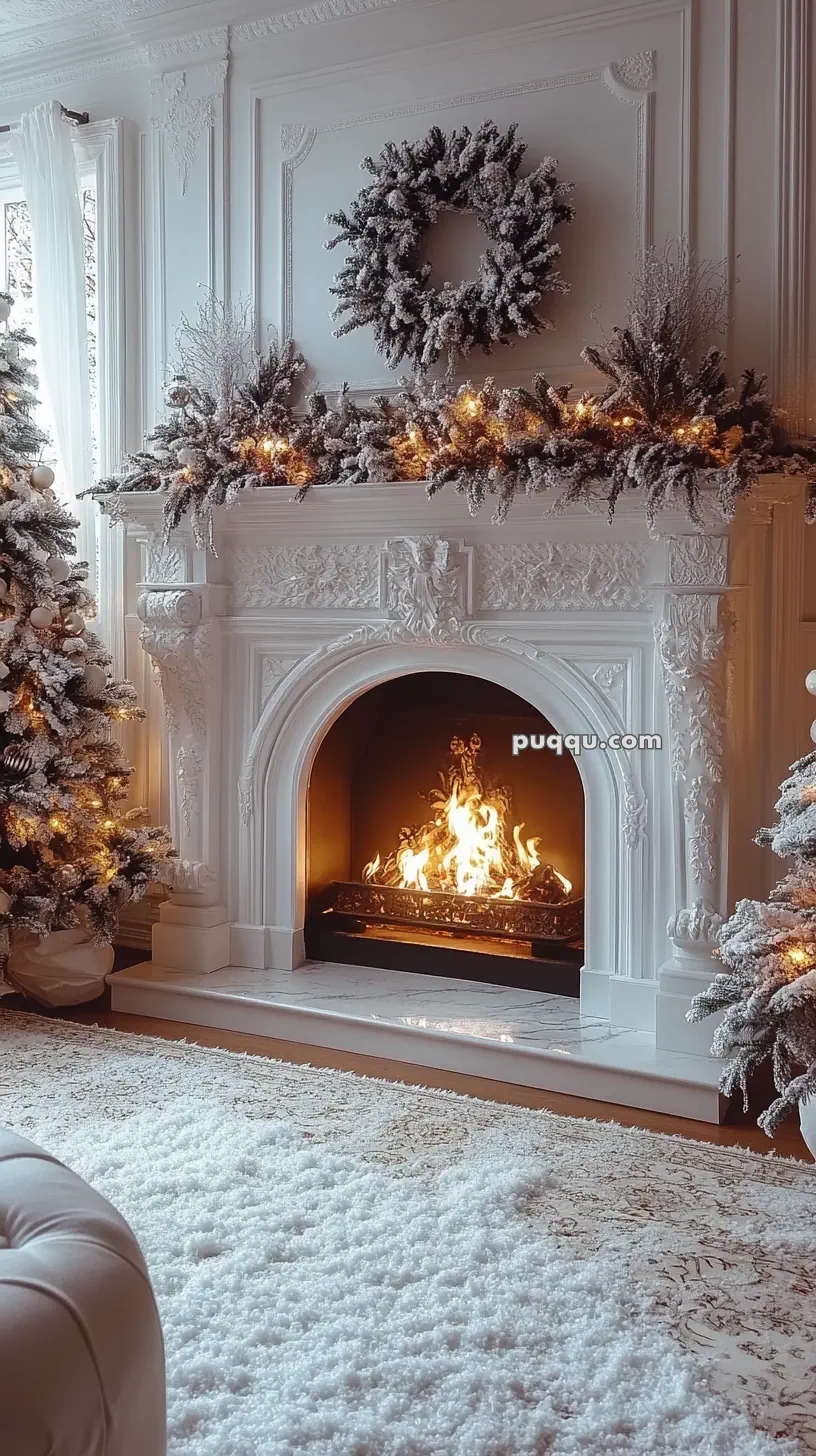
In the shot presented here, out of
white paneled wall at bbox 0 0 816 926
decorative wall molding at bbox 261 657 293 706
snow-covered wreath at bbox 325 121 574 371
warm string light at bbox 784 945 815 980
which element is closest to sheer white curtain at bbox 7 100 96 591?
white paneled wall at bbox 0 0 816 926

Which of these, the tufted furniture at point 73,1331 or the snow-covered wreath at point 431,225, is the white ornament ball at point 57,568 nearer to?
the snow-covered wreath at point 431,225

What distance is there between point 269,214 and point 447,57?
744 millimetres

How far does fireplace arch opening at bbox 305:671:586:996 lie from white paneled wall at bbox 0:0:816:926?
0.72 metres

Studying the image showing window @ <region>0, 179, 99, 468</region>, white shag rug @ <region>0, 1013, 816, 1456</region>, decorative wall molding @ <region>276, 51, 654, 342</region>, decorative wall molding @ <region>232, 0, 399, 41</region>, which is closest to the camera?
white shag rug @ <region>0, 1013, 816, 1456</region>

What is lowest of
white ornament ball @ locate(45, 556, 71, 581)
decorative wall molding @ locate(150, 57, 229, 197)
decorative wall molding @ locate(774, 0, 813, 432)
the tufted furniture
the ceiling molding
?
the tufted furniture

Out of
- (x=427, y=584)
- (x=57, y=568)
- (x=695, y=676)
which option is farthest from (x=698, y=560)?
(x=57, y=568)

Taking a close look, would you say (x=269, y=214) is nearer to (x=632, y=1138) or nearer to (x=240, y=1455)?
(x=632, y=1138)

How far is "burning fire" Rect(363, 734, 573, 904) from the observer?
3.89 meters

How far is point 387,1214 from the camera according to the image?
248cm

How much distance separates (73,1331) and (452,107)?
3.50 m

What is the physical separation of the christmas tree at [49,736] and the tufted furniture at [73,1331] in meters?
2.29

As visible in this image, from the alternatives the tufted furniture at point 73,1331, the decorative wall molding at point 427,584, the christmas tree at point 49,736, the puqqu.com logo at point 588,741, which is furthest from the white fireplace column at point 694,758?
the tufted furniture at point 73,1331

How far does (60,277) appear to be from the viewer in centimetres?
431

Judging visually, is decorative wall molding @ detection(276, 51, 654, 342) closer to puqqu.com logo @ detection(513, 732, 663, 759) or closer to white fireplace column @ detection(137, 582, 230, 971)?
white fireplace column @ detection(137, 582, 230, 971)
